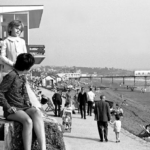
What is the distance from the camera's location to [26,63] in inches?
146

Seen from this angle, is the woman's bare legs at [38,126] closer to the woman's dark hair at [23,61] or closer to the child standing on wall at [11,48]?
the woman's dark hair at [23,61]

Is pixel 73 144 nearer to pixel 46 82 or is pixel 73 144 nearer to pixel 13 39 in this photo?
pixel 13 39

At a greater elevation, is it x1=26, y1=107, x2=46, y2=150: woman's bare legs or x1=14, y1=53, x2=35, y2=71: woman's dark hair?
x1=14, y1=53, x2=35, y2=71: woman's dark hair

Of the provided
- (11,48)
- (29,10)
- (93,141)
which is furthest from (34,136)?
(29,10)

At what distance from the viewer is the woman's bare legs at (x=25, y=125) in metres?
3.55

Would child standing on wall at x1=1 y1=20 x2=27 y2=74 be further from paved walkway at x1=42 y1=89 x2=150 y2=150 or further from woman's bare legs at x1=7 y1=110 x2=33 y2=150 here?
paved walkway at x1=42 y1=89 x2=150 y2=150

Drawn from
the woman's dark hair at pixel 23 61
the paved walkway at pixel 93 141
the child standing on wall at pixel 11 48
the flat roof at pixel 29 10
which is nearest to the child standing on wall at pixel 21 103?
the woman's dark hair at pixel 23 61

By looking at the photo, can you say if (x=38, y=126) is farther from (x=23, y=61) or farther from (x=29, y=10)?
(x=29, y=10)

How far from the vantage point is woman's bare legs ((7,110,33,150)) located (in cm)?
355

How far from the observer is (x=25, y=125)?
355 cm

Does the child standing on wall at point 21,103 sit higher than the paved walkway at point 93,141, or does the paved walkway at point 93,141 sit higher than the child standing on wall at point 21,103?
the child standing on wall at point 21,103

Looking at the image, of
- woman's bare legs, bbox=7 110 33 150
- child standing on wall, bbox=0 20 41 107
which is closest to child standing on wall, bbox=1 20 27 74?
child standing on wall, bbox=0 20 41 107

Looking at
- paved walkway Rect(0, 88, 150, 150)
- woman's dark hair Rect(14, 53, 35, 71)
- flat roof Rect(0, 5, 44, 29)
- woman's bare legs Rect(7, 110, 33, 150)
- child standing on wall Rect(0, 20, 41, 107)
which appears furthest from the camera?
flat roof Rect(0, 5, 44, 29)

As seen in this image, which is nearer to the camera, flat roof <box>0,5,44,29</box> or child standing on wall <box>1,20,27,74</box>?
child standing on wall <box>1,20,27,74</box>
